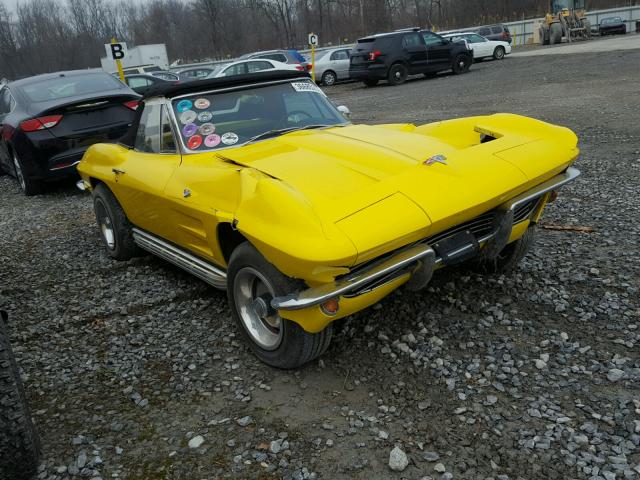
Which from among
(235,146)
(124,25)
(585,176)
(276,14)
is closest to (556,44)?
(585,176)

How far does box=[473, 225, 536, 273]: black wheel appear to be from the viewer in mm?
3953

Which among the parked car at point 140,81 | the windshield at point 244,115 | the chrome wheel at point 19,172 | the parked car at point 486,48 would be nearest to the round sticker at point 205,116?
the windshield at point 244,115

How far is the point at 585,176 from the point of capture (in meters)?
6.42

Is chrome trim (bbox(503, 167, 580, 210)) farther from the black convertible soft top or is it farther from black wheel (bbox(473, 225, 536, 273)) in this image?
the black convertible soft top

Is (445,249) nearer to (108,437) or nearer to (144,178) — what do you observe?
(108,437)

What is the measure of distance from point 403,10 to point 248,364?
71888mm

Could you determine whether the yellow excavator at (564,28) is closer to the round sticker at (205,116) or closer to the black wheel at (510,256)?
the black wheel at (510,256)

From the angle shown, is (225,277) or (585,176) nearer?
(225,277)

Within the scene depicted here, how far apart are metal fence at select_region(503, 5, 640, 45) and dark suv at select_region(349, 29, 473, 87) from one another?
2124 centimetres

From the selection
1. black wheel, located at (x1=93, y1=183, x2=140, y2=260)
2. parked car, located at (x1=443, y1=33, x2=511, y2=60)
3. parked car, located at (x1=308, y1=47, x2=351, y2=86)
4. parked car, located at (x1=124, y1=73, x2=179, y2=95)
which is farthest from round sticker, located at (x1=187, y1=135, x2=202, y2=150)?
parked car, located at (x1=443, y1=33, x2=511, y2=60)

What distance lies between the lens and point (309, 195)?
2.89 metres

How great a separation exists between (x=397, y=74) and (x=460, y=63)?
3.06 meters

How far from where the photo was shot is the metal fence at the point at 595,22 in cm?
3641

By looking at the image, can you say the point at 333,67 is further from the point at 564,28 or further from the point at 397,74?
the point at 564,28
